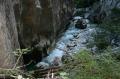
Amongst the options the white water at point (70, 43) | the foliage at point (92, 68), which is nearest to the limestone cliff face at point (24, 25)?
the white water at point (70, 43)

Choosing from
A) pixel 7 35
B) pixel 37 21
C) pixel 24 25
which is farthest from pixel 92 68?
pixel 37 21

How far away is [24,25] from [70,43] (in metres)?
2.80

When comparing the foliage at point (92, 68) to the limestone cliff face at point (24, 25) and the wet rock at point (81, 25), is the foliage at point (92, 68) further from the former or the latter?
the wet rock at point (81, 25)

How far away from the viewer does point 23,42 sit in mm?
8164

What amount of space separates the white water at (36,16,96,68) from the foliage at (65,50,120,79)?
4.51m

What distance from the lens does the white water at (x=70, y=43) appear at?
29.1 ft

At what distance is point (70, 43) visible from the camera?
1075 cm

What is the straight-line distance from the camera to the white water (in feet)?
29.1

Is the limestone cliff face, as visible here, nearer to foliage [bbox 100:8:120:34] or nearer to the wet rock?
foliage [bbox 100:8:120:34]

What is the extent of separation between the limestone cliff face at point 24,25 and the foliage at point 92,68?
1.91m

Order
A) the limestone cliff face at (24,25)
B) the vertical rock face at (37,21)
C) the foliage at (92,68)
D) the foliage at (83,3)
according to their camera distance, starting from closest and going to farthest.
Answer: the foliage at (92,68)
the limestone cliff face at (24,25)
the vertical rock face at (37,21)
the foliage at (83,3)

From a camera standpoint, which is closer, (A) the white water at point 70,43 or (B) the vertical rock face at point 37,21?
(B) the vertical rock face at point 37,21

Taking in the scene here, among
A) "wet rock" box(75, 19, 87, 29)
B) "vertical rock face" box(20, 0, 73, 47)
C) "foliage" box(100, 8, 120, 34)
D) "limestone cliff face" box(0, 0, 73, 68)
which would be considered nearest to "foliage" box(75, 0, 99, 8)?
"wet rock" box(75, 19, 87, 29)

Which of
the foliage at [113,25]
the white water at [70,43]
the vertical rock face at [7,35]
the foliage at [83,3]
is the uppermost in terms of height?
the vertical rock face at [7,35]
